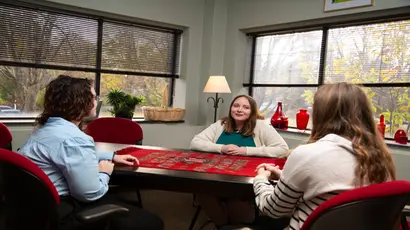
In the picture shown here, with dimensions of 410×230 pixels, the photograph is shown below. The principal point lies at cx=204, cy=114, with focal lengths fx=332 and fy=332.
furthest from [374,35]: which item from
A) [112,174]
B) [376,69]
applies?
[112,174]

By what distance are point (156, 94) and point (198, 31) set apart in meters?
1.01

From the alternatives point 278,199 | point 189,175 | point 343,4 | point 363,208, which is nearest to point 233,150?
point 189,175

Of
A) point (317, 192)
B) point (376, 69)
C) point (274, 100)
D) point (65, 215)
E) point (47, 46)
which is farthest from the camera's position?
point (274, 100)

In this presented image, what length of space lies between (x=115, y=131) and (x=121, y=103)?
1.01 meters

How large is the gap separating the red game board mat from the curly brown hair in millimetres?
496

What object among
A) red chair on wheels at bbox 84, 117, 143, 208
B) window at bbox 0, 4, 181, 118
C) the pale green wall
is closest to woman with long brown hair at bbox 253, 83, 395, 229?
red chair on wheels at bbox 84, 117, 143, 208

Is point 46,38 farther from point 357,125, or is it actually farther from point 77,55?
point 357,125

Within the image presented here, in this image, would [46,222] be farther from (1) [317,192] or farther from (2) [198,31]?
(2) [198,31]

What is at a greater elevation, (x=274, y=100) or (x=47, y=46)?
(x=47, y=46)

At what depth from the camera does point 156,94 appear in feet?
14.6

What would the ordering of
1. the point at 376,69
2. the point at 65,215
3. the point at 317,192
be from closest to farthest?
the point at 317,192 < the point at 65,215 < the point at 376,69

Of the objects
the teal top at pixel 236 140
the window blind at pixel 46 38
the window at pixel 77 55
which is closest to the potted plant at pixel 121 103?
the window at pixel 77 55

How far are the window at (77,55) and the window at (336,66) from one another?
1.26 meters

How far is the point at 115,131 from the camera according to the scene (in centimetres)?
286
